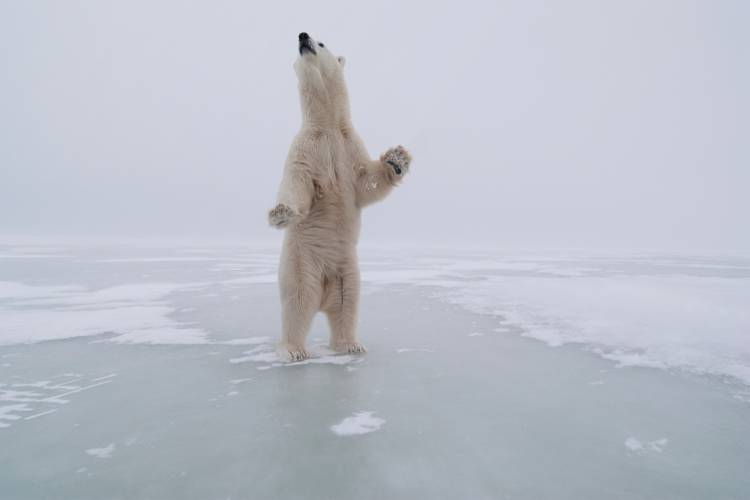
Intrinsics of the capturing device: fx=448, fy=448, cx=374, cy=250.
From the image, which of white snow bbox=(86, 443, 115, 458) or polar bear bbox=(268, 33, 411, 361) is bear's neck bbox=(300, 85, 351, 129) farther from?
white snow bbox=(86, 443, 115, 458)

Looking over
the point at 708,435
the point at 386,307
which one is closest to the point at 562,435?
the point at 708,435

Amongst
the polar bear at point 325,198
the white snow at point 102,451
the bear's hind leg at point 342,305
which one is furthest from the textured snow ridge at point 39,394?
the bear's hind leg at point 342,305

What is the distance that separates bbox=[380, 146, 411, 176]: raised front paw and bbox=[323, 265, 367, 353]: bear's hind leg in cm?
75

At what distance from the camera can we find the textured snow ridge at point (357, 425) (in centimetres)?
177

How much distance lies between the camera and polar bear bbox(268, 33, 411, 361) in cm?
296

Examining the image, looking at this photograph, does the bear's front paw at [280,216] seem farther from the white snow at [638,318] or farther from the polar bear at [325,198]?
the white snow at [638,318]

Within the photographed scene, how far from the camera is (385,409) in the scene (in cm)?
200

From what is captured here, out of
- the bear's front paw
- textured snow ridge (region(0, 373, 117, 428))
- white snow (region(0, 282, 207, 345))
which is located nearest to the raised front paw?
the bear's front paw

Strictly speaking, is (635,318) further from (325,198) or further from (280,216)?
(280,216)

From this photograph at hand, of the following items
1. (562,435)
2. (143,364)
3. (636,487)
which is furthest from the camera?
(143,364)

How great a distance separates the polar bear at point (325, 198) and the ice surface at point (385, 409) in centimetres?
29

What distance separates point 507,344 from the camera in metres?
3.25

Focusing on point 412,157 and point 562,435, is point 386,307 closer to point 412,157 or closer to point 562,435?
point 412,157

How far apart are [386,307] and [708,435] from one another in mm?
3425
